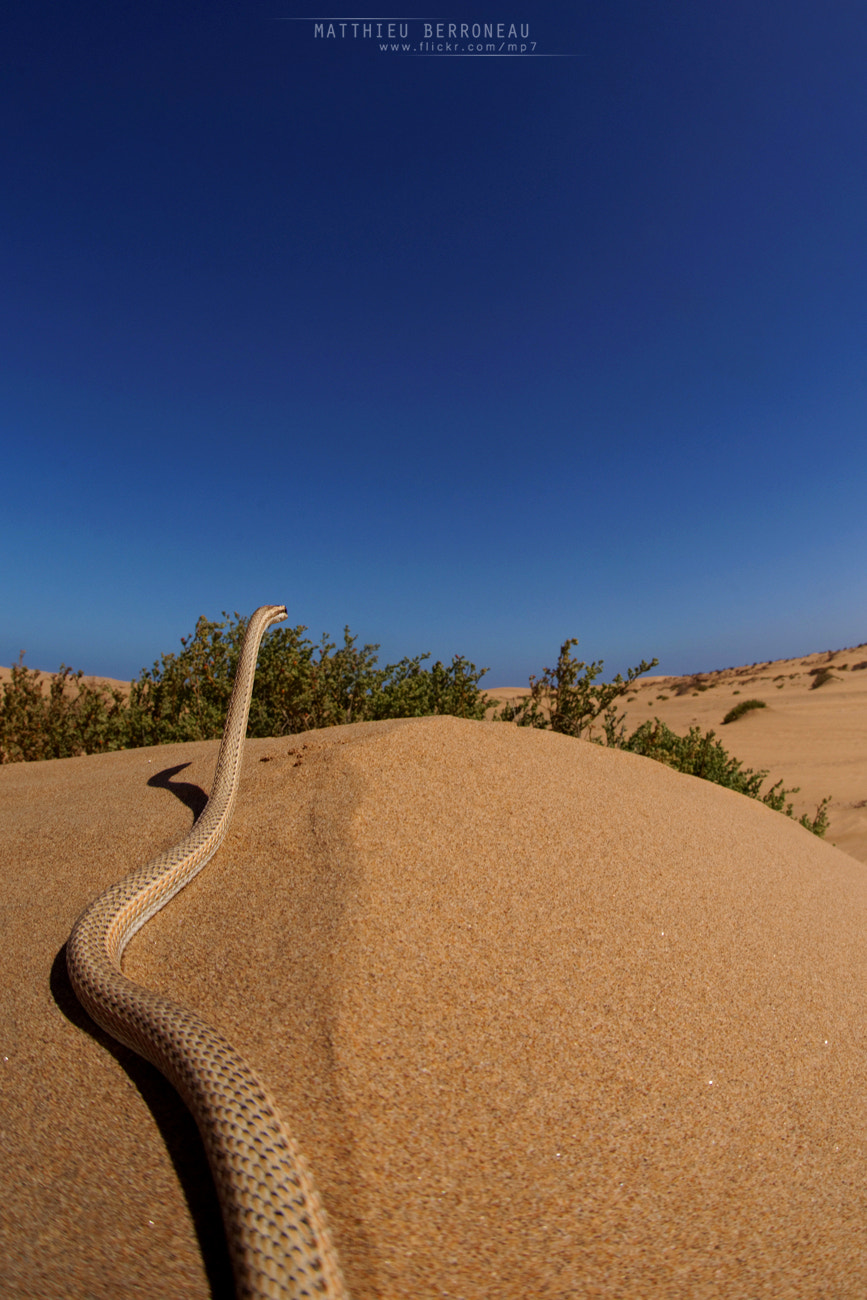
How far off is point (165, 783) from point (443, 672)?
3.09m

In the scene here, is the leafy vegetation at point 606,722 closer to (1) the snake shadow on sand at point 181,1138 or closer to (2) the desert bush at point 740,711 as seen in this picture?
(1) the snake shadow on sand at point 181,1138

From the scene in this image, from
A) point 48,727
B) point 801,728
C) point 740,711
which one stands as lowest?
point 801,728

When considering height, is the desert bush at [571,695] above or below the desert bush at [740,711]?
above

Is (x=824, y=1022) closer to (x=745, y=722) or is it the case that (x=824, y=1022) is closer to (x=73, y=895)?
(x=73, y=895)

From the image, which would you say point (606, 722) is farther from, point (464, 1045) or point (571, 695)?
point (464, 1045)

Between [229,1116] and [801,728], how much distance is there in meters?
16.0

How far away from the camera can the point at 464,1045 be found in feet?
5.65

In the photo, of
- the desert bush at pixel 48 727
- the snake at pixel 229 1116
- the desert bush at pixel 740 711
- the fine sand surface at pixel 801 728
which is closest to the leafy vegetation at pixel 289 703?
the desert bush at pixel 48 727

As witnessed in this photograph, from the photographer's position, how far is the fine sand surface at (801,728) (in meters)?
9.19

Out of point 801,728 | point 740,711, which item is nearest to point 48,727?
point 801,728

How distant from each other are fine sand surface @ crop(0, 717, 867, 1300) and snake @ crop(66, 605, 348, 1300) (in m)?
0.08

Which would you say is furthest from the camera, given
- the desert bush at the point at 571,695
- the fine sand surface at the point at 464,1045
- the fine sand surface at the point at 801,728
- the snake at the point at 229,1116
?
the fine sand surface at the point at 801,728

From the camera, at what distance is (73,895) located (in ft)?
8.12

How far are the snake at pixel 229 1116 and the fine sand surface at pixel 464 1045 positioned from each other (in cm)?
8
